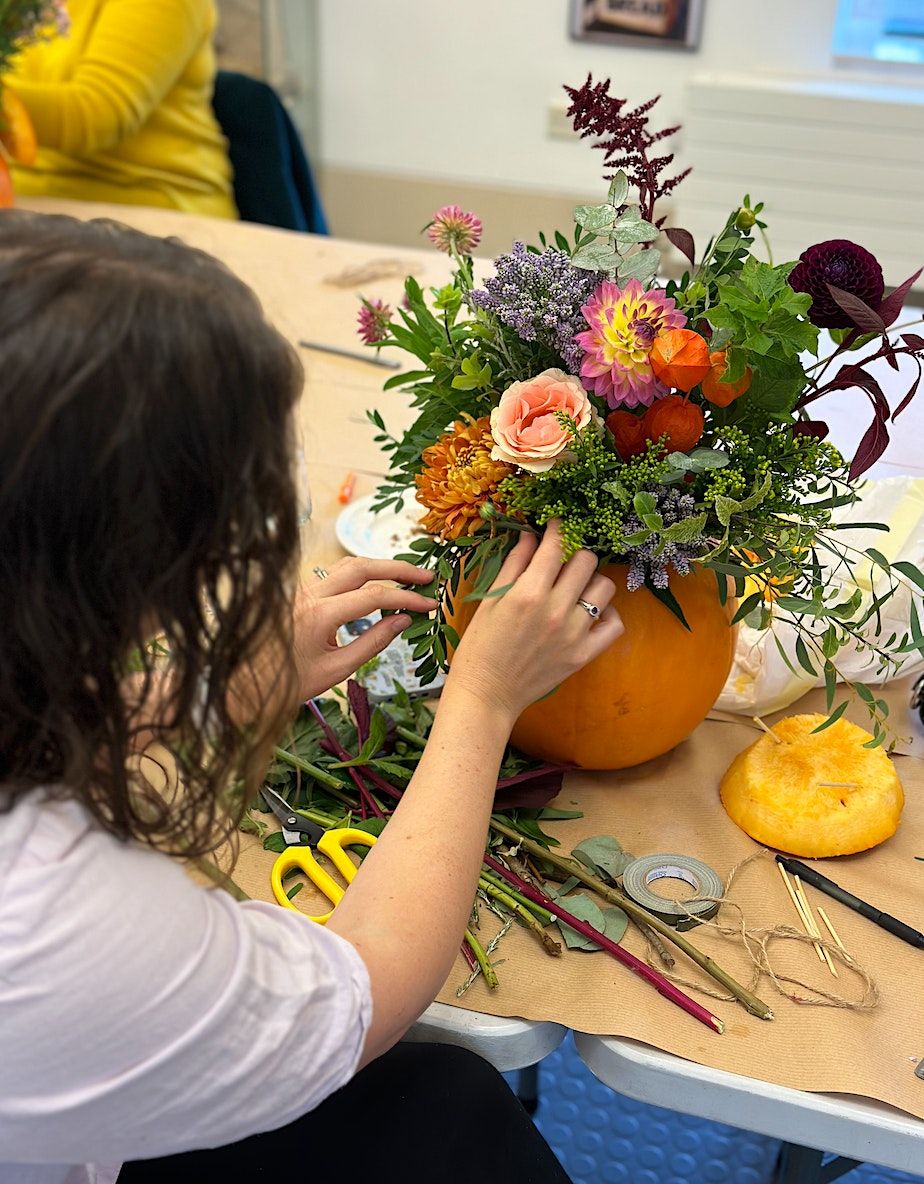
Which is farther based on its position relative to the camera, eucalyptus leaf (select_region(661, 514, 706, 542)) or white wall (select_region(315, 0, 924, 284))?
white wall (select_region(315, 0, 924, 284))

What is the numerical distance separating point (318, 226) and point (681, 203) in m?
1.28

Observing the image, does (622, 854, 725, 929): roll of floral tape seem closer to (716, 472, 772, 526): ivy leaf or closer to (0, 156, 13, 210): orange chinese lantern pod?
(716, 472, 772, 526): ivy leaf

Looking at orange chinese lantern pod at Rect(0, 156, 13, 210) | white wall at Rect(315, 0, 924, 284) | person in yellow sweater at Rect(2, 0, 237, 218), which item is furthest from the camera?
white wall at Rect(315, 0, 924, 284)

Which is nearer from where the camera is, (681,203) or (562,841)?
(562,841)

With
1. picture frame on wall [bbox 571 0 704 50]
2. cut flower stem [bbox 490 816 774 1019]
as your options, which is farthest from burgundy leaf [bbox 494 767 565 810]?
picture frame on wall [bbox 571 0 704 50]

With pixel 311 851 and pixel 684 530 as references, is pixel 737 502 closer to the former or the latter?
pixel 684 530

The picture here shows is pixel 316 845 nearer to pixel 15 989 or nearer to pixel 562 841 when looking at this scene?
pixel 562 841

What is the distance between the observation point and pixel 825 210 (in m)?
3.29

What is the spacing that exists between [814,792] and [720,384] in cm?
32

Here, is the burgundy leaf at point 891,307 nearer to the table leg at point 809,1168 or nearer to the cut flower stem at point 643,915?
the cut flower stem at point 643,915

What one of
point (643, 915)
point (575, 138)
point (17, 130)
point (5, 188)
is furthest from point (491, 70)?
point (643, 915)

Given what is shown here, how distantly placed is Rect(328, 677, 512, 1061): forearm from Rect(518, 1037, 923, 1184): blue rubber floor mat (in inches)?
32.7

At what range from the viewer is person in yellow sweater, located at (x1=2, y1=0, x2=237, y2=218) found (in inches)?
90.1

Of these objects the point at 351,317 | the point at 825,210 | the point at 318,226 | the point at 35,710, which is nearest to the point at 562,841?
the point at 35,710
